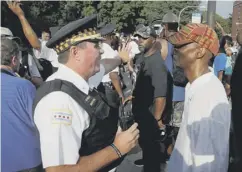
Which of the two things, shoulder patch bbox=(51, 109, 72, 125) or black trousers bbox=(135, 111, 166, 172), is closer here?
shoulder patch bbox=(51, 109, 72, 125)

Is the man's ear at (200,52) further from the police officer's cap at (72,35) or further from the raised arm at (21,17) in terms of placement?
the raised arm at (21,17)

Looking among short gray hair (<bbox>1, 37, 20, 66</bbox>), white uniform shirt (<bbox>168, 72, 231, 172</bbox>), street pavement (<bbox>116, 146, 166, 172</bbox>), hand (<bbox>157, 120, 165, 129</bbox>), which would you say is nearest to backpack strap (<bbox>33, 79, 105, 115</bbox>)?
white uniform shirt (<bbox>168, 72, 231, 172</bbox>)

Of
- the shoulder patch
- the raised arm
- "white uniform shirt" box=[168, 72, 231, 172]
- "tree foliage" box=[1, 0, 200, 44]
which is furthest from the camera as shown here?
"tree foliage" box=[1, 0, 200, 44]

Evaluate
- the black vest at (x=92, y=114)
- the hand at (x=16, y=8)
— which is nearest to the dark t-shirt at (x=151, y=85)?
the hand at (x=16, y=8)

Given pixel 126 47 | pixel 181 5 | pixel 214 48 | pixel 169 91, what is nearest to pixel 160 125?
pixel 169 91

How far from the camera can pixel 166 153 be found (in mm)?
5660

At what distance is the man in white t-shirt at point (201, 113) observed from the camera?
7.70 feet

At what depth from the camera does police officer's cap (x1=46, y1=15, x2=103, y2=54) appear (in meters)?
2.24

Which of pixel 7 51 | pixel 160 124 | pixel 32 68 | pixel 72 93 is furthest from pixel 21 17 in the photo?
pixel 72 93

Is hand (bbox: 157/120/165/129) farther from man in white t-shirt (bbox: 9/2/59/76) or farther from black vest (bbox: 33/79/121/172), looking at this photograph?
black vest (bbox: 33/79/121/172)

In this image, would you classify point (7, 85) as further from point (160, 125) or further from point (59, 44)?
point (160, 125)

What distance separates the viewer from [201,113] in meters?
2.42

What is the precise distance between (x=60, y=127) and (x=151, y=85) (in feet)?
10.5

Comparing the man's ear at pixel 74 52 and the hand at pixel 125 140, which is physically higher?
the man's ear at pixel 74 52
